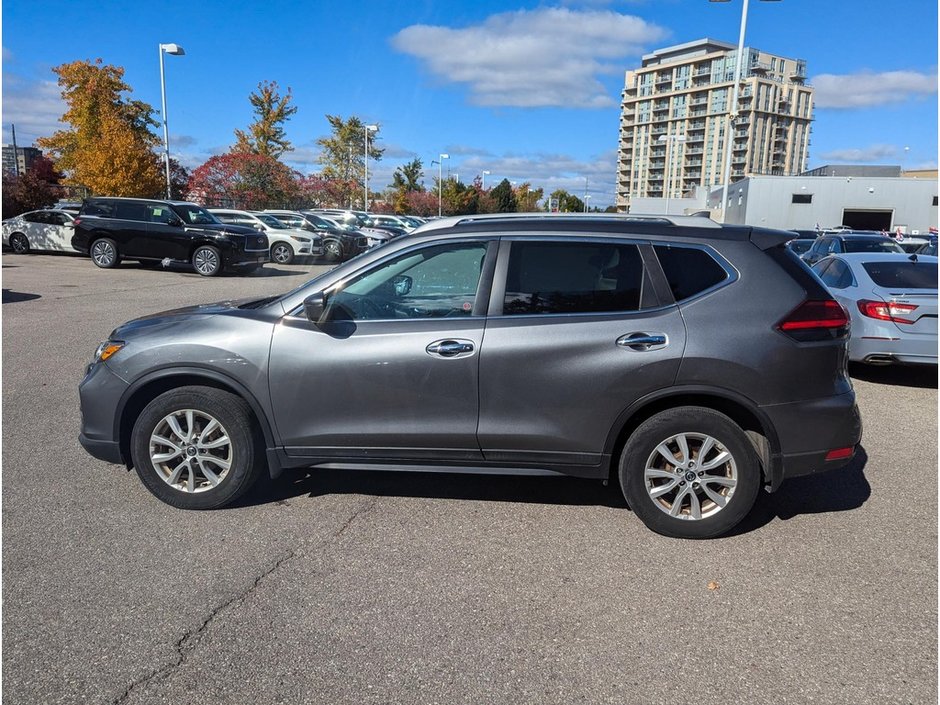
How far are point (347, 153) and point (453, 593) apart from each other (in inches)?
2082

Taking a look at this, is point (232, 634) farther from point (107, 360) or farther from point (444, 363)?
point (107, 360)

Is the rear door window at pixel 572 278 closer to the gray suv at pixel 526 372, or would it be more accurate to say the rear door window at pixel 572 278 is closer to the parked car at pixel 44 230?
the gray suv at pixel 526 372

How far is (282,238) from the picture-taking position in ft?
79.4

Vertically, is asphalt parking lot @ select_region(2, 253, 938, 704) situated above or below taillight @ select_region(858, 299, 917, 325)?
below

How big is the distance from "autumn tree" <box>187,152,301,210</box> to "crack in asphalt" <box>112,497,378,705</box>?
36.1 metres

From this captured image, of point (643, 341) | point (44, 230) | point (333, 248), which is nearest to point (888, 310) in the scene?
point (643, 341)

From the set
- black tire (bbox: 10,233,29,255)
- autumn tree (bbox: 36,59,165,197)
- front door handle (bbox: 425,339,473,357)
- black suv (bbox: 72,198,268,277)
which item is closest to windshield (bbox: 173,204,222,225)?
black suv (bbox: 72,198,268,277)

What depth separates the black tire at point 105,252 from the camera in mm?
19922

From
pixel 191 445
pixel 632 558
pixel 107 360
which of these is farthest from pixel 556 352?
pixel 107 360

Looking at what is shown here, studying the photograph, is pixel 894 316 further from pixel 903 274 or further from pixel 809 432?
pixel 809 432

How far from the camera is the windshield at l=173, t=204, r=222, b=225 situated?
19531 mm

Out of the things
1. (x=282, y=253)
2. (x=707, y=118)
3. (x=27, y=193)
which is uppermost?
(x=707, y=118)

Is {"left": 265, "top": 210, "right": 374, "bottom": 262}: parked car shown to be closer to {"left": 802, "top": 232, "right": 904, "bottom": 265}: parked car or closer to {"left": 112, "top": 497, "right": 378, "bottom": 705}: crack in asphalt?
{"left": 802, "top": 232, "right": 904, "bottom": 265}: parked car

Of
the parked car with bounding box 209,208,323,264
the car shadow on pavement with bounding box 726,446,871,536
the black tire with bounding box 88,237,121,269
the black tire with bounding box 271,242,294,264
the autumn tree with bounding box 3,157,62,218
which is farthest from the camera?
the autumn tree with bounding box 3,157,62,218
